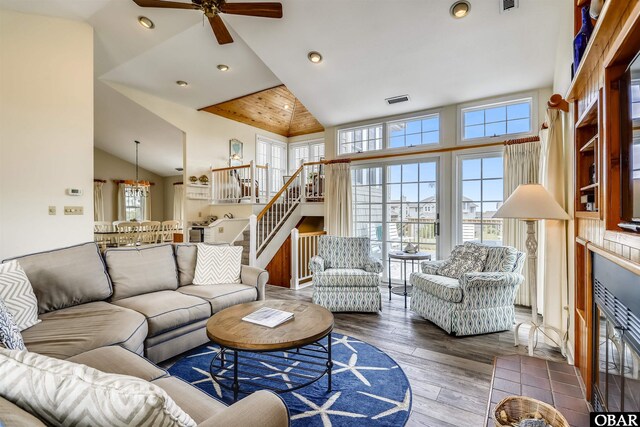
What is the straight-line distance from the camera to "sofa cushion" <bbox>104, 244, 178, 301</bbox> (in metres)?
2.71

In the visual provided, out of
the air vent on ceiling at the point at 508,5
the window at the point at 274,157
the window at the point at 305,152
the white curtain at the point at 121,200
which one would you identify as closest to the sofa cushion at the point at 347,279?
the air vent on ceiling at the point at 508,5

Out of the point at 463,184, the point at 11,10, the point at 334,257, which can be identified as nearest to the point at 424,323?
the point at 334,257

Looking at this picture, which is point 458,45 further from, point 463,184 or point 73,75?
point 73,75

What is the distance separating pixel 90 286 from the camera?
2.48 metres

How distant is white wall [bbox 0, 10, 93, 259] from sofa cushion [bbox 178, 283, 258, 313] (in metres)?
1.91

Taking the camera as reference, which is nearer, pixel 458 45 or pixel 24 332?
pixel 24 332

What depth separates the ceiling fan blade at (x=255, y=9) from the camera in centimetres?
292

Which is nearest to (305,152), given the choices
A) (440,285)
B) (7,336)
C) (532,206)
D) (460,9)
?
(460,9)

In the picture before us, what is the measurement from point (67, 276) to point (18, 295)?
409 millimetres

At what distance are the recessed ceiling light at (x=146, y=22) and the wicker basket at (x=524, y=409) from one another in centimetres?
524

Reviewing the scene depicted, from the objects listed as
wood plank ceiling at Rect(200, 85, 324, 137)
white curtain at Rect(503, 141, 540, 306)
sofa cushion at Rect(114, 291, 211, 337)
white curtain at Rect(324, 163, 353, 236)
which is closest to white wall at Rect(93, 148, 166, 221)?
wood plank ceiling at Rect(200, 85, 324, 137)

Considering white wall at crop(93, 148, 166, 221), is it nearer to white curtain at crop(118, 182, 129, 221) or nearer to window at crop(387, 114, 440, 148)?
white curtain at crop(118, 182, 129, 221)

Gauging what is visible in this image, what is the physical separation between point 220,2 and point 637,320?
12.1 ft

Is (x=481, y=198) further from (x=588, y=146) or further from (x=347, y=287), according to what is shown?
(x=588, y=146)
